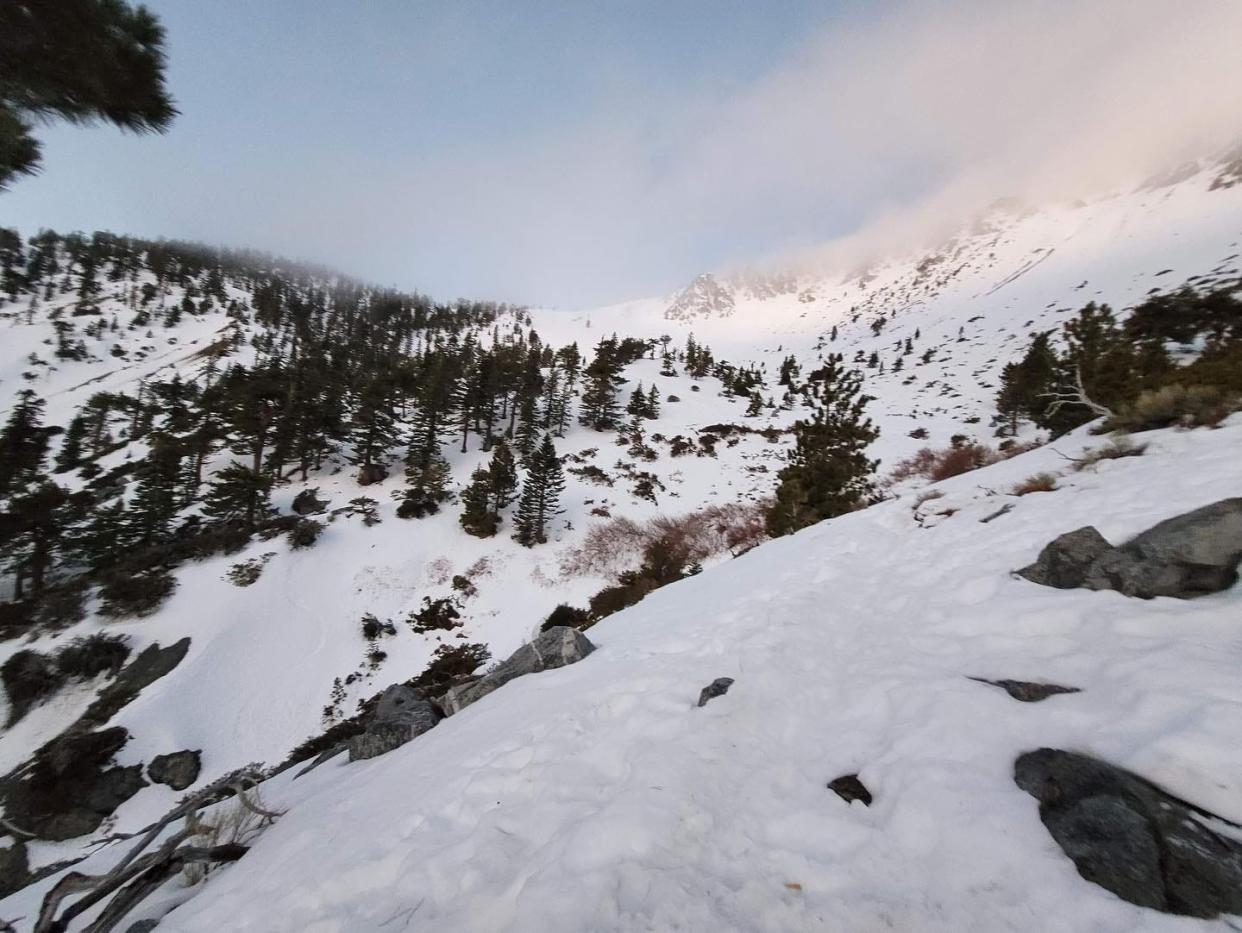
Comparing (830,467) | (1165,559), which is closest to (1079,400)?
(830,467)

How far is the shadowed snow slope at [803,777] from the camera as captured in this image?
224 cm

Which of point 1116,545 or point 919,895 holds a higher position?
point 1116,545

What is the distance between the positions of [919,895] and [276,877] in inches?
167

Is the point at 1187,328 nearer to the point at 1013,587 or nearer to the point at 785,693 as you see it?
the point at 1013,587

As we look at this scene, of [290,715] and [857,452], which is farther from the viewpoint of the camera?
[290,715]

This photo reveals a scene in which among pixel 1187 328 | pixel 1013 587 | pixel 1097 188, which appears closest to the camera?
pixel 1013 587

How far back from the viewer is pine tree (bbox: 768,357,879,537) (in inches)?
601

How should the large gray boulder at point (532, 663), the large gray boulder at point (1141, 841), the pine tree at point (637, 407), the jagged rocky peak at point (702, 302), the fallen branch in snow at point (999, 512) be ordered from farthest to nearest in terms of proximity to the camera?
the jagged rocky peak at point (702, 302), the pine tree at point (637, 407), the fallen branch in snow at point (999, 512), the large gray boulder at point (532, 663), the large gray boulder at point (1141, 841)

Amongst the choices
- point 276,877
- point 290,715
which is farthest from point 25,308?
point 276,877

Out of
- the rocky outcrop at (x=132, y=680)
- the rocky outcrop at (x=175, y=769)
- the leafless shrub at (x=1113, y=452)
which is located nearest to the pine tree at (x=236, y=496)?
the rocky outcrop at (x=132, y=680)

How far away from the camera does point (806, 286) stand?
192 m

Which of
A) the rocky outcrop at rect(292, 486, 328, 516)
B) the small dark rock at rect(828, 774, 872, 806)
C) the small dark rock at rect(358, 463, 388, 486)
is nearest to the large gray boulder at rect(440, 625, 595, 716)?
the small dark rock at rect(828, 774, 872, 806)

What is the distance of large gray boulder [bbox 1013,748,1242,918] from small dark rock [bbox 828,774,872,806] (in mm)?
911

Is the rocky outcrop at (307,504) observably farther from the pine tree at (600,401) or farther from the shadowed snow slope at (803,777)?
the shadowed snow slope at (803,777)
